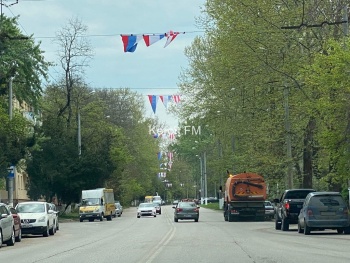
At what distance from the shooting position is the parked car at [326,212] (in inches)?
1172

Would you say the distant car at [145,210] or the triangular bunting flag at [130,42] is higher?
the triangular bunting flag at [130,42]

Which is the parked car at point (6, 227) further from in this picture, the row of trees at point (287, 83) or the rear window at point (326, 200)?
the row of trees at point (287, 83)

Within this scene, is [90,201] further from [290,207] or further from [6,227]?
[6,227]

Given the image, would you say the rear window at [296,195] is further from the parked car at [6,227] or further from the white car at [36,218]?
the parked car at [6,227]

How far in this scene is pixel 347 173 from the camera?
32.8 meters

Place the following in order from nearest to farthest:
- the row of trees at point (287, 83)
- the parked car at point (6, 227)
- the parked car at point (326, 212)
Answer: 1. the parked car at point (6, 227)
2. the parked car at point (326, 212)
3. the row of trees at point (287, 83)

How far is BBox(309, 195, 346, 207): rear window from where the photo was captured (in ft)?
98.2

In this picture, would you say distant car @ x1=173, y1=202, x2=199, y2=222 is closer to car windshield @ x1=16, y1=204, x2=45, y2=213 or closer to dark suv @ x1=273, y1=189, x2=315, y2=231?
dark suv @ x1=273, y1=189, x2=315, y2=231

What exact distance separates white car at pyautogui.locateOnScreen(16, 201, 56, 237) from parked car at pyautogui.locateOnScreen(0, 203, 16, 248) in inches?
208

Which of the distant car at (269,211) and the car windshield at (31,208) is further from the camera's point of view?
the distant car at (269,211)

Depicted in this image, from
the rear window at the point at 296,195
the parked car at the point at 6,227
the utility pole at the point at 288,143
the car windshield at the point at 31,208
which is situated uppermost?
the utility pole at the point at 288,143

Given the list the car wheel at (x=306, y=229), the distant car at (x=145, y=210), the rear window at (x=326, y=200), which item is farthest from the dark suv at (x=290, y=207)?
the distant car at (x=145, y=210)

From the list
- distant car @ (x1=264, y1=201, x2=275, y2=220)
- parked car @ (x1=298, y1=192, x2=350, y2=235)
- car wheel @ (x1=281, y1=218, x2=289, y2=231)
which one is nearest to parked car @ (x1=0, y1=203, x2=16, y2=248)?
parked car @ (x1=298, y1=192, x2=350, y2=235)

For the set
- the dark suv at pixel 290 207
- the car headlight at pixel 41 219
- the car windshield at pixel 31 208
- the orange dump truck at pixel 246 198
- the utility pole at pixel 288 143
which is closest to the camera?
the car headlight at pixel 41 219
